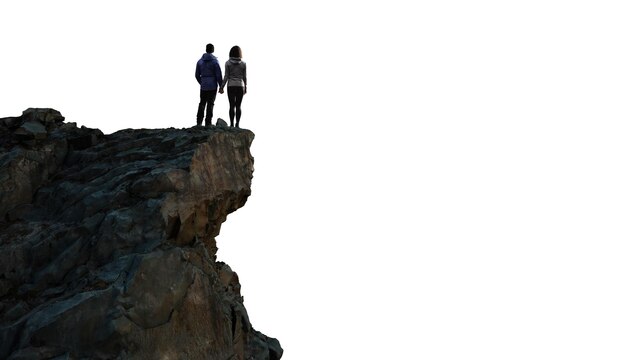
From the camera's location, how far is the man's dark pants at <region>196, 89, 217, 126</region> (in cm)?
2925

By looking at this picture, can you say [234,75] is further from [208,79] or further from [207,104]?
[207,104]

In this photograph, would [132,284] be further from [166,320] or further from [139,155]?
[139,155]

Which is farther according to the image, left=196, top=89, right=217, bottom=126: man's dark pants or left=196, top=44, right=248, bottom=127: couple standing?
left=196, top=89, right=217, bottom=126: man's dark pants

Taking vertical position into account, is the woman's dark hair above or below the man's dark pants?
above

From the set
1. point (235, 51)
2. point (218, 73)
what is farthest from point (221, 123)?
point (235, 51)

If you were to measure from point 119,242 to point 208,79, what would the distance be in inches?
380

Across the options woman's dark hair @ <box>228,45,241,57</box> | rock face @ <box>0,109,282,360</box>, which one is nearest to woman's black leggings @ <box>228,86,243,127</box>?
woman's dark hair @ <box>228,45,241,57</box>

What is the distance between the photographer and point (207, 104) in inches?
1167

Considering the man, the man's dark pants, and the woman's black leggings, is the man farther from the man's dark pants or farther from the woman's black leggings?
the woman's black leggings

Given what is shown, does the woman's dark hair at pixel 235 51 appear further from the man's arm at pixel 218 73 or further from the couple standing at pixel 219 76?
the man's arm at pixel 218 73

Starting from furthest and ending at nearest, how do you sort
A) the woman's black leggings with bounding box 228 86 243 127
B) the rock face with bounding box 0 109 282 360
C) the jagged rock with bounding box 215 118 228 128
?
1. the woman's black leggings with bounding box 228 86 243 127
2. the jagged rock with bounding box 215 118 228 128
3. the rock face with bounding box 0 109 282 360

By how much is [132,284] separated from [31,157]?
8278 millimetres

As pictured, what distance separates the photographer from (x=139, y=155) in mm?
25766

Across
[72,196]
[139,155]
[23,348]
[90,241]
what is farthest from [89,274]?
[139,155]
